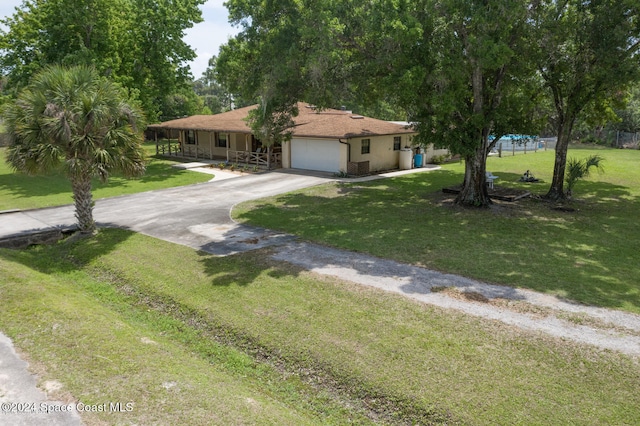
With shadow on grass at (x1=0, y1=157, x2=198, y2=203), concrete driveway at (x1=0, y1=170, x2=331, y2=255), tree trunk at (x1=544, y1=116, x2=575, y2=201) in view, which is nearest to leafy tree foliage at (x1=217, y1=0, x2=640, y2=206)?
tree trunk at (x1=544, y1=116, x2=575, y2=201)

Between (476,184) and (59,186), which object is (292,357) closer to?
(476,184)

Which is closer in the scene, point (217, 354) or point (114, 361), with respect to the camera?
point (114, 361)

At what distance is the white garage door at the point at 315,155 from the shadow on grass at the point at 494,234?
533cm

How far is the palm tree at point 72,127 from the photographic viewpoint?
42.6 feet

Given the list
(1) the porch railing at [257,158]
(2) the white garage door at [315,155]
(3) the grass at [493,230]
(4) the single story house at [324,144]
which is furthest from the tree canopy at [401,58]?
(1) the porch railing at [257,158]

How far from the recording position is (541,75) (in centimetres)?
1961

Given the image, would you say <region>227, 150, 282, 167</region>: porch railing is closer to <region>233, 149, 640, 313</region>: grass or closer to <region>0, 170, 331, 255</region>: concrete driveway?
<region>0, 170, 331, 255</region>: concrete driveway

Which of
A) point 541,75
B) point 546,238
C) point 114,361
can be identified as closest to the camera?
point 114,361

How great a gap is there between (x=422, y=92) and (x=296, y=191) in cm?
847

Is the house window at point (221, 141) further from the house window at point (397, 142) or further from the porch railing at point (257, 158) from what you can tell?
the house window at point (397, 142)

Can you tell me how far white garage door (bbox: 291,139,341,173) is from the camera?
2738 centimetres

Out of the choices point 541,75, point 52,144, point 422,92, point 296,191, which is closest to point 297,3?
point 422,92

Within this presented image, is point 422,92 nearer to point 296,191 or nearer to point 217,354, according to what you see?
point 296,191

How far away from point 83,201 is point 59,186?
10649 mm
